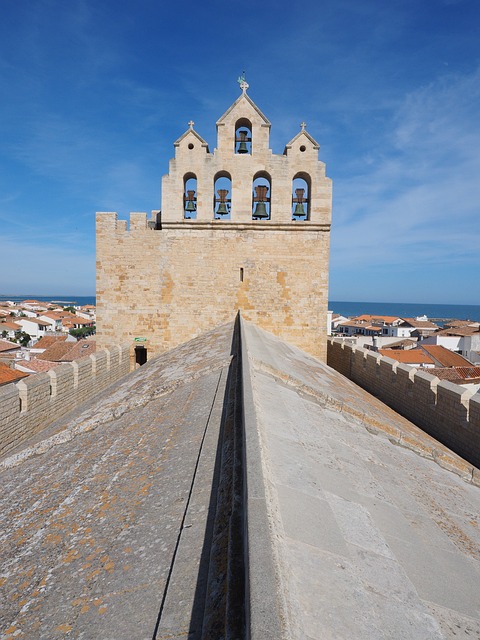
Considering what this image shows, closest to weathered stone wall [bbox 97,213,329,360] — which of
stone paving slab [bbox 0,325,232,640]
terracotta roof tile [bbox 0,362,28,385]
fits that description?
stone paving slab [bbox 0,325,232,640]

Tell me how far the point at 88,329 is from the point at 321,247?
73240 mm

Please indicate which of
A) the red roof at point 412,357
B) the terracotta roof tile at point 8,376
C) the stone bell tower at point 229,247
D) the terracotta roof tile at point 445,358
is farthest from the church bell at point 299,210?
the terracotta roof tile at point 445,358

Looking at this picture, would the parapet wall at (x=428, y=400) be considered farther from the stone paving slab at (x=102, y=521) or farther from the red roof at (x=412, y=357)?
the red roof at (x=412, y=357)

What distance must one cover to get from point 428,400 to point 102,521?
784cm

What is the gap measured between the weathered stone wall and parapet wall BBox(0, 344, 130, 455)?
2079mm

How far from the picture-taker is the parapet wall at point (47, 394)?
745 cm

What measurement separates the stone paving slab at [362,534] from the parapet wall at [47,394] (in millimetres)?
5490

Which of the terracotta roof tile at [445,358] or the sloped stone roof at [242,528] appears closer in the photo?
the sloped stone roof at [242,528]

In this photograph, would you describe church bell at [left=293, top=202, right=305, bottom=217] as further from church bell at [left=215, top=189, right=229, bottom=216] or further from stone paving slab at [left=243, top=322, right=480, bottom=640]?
stone paving slab at [left=243, top=322, right=480, bottom=640]

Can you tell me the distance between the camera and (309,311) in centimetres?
1259

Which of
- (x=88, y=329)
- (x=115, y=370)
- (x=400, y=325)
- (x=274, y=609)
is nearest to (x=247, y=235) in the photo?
(x=115, y=370)

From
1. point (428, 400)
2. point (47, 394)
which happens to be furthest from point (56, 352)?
point (428, 400)

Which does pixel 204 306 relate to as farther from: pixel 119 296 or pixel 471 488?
pixel 471 488

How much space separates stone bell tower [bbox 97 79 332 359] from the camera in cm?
1234
